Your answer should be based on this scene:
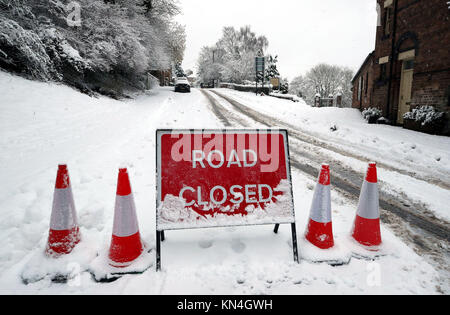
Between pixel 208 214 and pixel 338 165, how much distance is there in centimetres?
395

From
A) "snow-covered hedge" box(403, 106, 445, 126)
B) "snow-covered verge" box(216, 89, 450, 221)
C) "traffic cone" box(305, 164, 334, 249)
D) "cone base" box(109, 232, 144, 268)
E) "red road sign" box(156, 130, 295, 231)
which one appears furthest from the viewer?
"snow-covered hedge" box(403, 106, 445, 126)

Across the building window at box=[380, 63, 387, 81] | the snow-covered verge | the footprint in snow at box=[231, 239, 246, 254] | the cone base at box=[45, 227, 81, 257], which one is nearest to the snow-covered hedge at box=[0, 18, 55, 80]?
the cone base at box=[45, 227, 81, 257]

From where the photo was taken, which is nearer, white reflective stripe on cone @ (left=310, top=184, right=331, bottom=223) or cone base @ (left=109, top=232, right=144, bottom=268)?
cone base @ (left=109, top=232, right=144, bottom=268)

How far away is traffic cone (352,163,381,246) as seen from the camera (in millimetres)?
2629

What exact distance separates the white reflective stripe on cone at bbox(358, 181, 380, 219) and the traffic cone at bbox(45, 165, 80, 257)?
2.91 m

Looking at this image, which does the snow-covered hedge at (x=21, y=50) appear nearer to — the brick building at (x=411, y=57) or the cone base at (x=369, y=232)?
the cone base at (x=369, y=232)

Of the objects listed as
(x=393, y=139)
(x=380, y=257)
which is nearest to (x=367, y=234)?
(x=380, y=257)

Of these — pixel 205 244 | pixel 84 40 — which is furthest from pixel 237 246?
pixel 84 40

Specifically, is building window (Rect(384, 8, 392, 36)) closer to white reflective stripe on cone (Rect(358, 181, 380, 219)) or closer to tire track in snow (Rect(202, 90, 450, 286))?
tire track in snow (Rect(202, 90, 450, 286))

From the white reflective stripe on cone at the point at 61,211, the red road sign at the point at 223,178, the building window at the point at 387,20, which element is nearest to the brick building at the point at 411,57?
the building window at the point at 387,20

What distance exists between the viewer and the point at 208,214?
8.09ft

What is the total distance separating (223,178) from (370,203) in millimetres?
1538

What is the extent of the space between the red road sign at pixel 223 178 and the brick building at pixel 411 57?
9.40 metres
